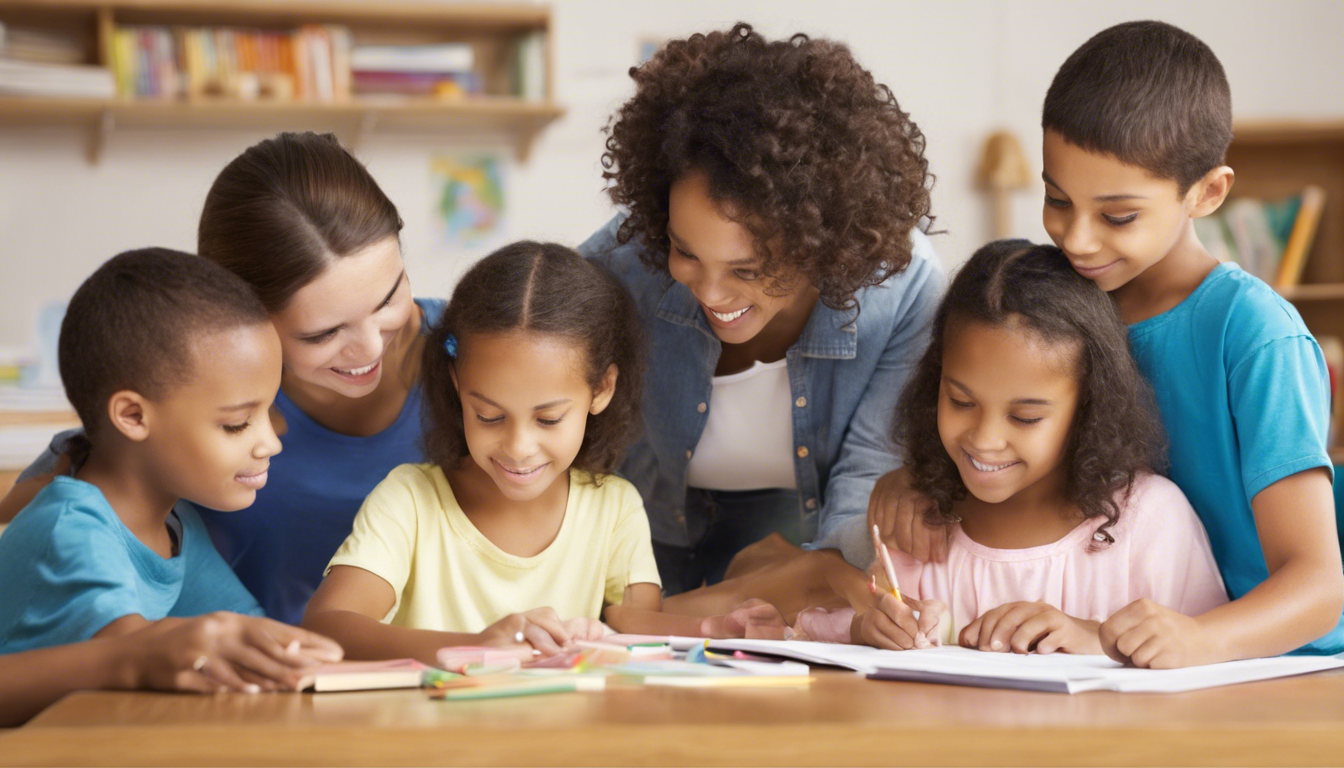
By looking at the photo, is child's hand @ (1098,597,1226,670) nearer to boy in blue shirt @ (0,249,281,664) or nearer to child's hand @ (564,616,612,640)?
child's hand @ (564,616,612,640)

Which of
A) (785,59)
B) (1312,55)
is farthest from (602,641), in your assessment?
(1312,55)

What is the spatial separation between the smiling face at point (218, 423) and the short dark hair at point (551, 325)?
9.7 inches

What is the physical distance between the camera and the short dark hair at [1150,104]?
4.03ft

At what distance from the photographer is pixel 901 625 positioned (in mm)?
1117

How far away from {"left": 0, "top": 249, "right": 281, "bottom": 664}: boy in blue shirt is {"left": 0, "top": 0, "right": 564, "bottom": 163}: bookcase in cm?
246

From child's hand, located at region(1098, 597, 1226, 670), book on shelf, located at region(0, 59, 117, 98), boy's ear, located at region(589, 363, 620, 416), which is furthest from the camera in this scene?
book on shelf, located at region(0, 59, 117, 98)

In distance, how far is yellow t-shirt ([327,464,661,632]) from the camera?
135 centimetres

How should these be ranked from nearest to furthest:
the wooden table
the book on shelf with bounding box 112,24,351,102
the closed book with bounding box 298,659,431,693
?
the wooden table, the closed book with bounding box 298,659,431,693, the book on shelf with bounding box 112,24,351,102

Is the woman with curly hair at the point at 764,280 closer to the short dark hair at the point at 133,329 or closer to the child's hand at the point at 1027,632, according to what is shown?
the child's hand at the point at 1027,632

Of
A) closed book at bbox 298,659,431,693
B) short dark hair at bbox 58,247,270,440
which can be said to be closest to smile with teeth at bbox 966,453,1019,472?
closed book at bbox 298,659,431,693

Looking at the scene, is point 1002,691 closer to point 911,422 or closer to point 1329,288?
point 911,422

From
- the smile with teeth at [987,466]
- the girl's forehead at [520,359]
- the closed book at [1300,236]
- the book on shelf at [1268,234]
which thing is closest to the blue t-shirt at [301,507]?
the girl's forehead at [520,359]

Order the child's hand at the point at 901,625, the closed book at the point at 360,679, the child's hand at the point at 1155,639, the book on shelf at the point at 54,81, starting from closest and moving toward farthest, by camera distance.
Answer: the closed book at the point at 360,679
the child's hand at the point at 1155,639
the child's hand at the point at 901,625
the book on shelf at the point at 54,81

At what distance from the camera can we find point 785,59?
1404 millimetres
